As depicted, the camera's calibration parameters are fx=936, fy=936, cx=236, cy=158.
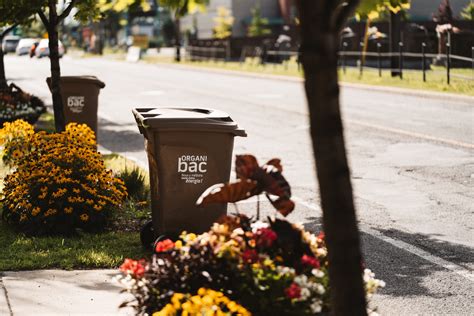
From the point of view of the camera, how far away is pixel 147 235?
7.90 meters

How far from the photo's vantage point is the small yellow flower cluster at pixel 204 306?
452 centimetres

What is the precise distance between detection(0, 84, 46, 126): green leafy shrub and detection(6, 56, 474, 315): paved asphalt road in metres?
1.38

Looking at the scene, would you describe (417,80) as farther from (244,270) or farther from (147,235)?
(244,270)

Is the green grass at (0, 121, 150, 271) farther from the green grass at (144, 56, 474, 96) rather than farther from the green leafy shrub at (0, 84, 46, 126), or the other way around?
the green grass at (144, 56, 474, 96)

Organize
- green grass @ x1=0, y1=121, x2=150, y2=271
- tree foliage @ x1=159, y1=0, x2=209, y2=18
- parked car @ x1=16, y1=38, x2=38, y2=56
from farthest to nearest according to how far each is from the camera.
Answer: parked car @ x1=16, y1=38, x2=38, y2=56
green grass @ x1=0, y1=121, x2=150, y2=271
tree foliage @ x1=159, y1=0, x2=209, y2=18

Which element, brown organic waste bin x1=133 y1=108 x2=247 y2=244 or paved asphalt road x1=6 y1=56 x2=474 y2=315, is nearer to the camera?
brown organic waste bin x1=133 y1=108 x2=247 y2=244

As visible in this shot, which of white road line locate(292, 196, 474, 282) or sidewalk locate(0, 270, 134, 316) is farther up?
sidewalk locate(0, 270, 134, 316)

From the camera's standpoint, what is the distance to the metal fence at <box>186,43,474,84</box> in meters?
30.0

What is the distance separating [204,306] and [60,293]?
224 centimetres

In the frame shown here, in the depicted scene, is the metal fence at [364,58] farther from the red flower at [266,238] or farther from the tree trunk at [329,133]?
the tree trunk at [329,133]

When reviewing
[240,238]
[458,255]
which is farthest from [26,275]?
[458,255]

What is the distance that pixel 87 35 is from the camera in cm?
11050

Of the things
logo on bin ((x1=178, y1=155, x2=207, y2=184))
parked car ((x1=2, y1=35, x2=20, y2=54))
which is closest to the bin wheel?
logo on bin ((x1=178, y1=155, x2=207, y2=184))

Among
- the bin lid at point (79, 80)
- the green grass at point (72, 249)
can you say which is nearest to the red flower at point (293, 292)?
the green grass at point (72, 249)
